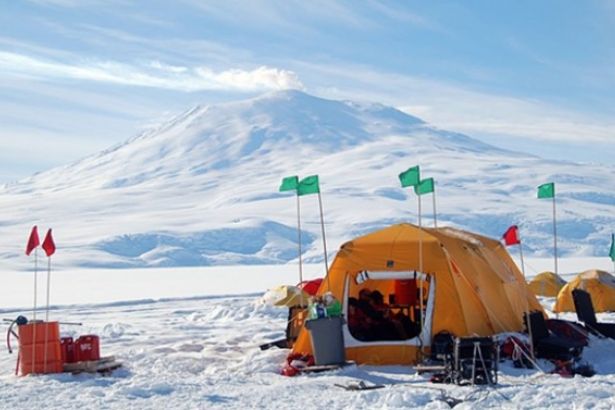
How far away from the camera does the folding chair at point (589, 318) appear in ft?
50.5

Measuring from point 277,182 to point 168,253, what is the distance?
205ft

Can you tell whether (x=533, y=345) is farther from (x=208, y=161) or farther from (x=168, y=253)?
(x=208, y=161)

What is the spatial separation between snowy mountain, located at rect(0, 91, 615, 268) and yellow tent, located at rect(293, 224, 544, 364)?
245 feet

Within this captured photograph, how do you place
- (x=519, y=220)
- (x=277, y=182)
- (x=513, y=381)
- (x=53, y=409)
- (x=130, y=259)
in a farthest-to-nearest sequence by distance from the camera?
(x=277, y=182) < (x=519, y=220) < (x=130, y=259) < (x=513, y=381) < (x=53, y=409)

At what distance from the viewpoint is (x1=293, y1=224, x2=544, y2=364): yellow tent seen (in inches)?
550

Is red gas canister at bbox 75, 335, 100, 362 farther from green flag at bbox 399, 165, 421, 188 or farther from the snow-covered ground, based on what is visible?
green flag at bbox 399, 165, 421, 188

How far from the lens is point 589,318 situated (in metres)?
15.9

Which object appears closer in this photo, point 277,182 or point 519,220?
point 519,220

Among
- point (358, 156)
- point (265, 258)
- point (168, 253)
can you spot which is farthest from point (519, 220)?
point (358, 156)

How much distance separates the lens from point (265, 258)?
94000mm

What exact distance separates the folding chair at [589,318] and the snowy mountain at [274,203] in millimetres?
74763

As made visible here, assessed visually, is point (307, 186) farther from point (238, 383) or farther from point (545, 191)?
point (545, 191)

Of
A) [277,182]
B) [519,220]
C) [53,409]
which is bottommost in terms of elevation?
[53,409]

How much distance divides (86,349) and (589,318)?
8.53 metres
